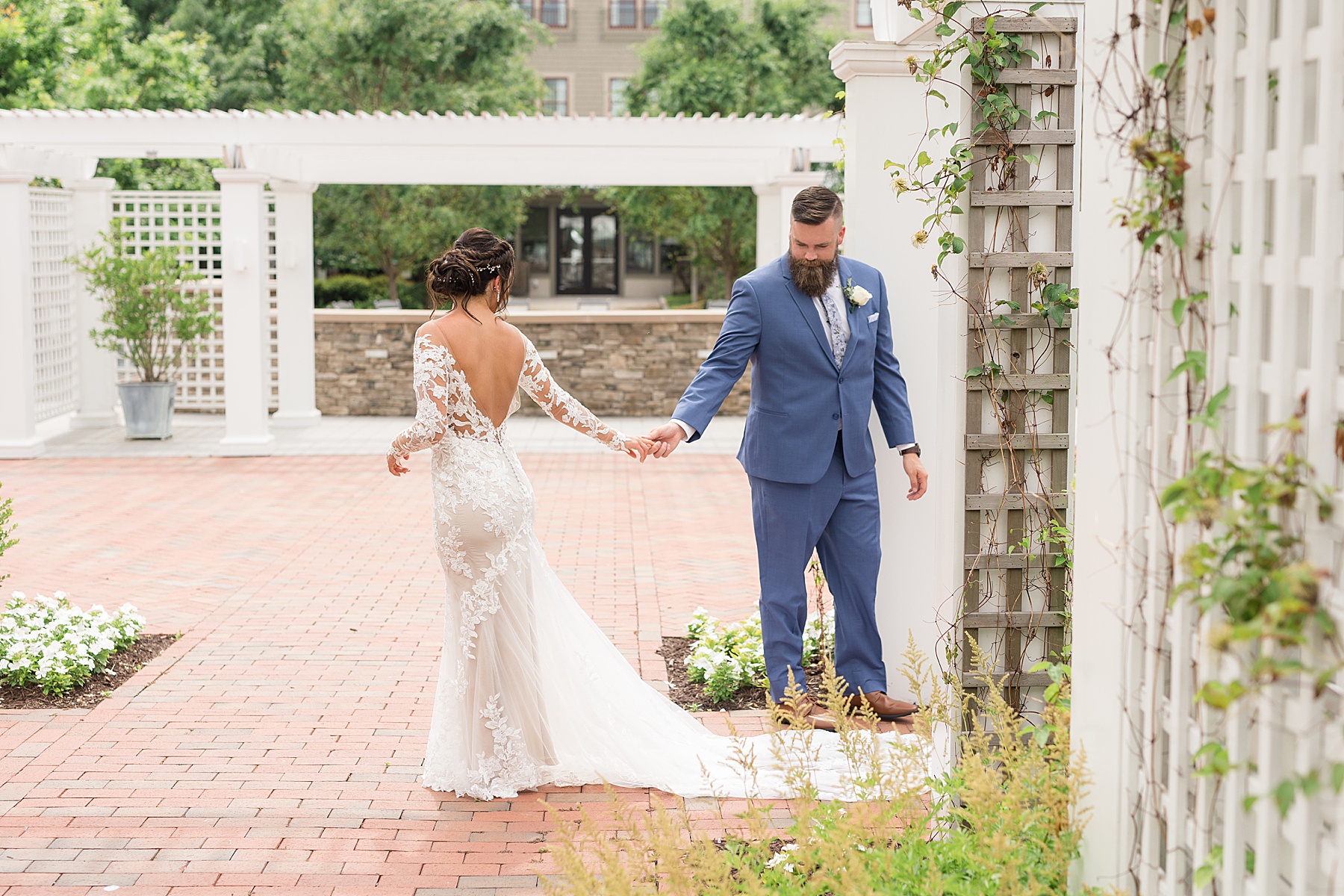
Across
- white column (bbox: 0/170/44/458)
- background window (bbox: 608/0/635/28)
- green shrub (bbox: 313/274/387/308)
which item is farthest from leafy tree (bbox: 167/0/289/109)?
white column (bbox: 0/170/44/458)

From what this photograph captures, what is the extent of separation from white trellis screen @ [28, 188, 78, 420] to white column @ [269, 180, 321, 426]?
2.25m

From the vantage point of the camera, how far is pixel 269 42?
99.0ft

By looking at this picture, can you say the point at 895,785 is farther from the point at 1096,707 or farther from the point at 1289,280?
the point at 1289,280

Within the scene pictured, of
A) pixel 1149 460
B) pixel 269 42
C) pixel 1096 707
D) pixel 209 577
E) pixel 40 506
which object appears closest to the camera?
pixel 1149 460

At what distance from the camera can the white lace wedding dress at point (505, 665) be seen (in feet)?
14.7

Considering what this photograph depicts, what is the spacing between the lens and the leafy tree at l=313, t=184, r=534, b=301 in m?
25.3

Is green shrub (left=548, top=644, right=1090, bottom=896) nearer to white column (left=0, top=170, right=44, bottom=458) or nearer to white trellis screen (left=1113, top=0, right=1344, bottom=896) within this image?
white trellis screen (left=1113, top=0, right=1344, bottom=896)

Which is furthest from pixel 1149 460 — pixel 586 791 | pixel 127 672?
pixel 127 672

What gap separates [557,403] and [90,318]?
40.6 feet

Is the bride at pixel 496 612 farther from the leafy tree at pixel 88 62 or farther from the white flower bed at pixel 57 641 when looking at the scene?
the leafy tree at pixel 88 62

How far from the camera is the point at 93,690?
18.9 feet

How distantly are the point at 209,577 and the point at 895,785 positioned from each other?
19.5ft

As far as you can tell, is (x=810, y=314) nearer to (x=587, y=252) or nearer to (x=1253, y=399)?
(x=1253, y=399)

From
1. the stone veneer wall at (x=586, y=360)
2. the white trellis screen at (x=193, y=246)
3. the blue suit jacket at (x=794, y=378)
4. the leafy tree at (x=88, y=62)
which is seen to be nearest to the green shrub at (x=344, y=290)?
the leafy tree at (x=88, y=62)
